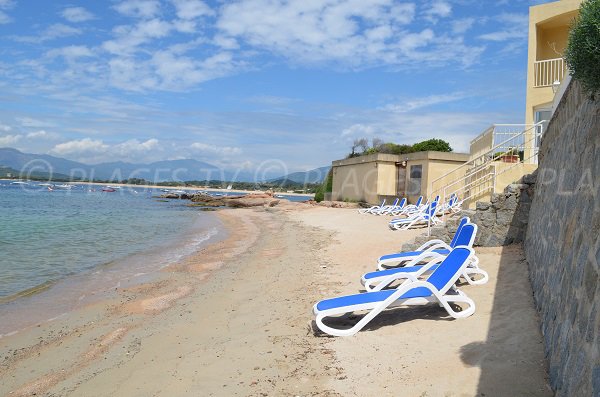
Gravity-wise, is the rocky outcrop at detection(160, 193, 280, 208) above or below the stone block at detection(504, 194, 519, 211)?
below

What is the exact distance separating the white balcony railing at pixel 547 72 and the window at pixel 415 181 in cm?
943

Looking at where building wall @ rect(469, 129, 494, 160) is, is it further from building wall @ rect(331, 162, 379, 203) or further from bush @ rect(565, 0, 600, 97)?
bush @ rect(565, 0, 600, 97)

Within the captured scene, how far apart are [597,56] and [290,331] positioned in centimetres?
400

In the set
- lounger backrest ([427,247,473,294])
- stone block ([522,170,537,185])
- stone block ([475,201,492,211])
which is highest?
stone block ([522,170,537,185])

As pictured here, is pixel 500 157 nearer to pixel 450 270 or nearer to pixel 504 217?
pixel 504 217

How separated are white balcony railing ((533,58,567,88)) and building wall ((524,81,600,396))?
9.39m

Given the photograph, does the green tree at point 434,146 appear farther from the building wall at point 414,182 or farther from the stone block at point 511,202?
the stone block at point 511,202

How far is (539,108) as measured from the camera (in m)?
14.3

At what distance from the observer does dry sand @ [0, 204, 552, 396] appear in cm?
383

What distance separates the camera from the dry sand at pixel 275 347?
383 cm

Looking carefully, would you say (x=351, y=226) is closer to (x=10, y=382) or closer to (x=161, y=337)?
(x=161, y=337)

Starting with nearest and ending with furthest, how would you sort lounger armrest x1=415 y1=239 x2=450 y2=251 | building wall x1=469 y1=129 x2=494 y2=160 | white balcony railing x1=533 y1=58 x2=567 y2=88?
1. lounger armrest x1=415 y1=239 x2=450 y2=251
2. white balcony railing x1=533 y1=58 x2=567 y2=88
3. building wall x1=469 y1=129 x2=494 y2=160

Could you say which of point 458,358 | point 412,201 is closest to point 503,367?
point 458,358

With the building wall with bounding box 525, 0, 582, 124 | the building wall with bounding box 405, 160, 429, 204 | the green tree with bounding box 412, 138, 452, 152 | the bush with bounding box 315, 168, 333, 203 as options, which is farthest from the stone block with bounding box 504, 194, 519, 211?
the bush with bounding box 315, 168, 333, 203
